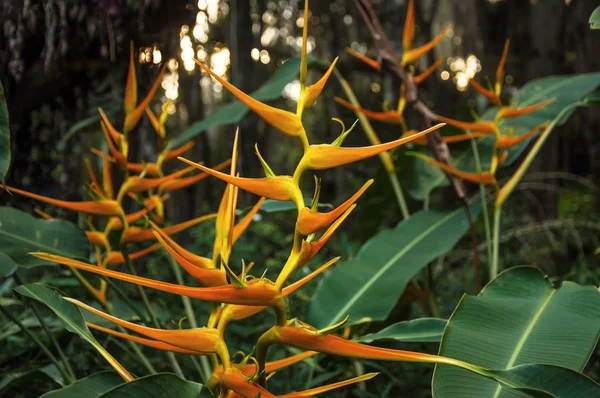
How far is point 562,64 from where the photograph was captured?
3.33 meters

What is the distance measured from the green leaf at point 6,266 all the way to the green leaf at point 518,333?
481 millimetres

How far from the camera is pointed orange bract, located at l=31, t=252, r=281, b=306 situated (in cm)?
43

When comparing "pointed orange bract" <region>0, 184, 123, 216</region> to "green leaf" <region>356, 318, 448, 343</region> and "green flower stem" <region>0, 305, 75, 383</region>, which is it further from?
Result: "green leaf" <region>356, 318, 448, 343</region>

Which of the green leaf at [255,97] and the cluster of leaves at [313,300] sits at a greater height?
the green leaf at [255,97]

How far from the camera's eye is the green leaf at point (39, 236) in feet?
2.84

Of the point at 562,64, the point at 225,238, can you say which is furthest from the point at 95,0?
the point at 562,64

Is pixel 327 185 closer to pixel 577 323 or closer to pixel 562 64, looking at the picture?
pixel 562 64

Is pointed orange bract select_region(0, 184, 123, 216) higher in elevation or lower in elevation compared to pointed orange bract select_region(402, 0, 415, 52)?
lower

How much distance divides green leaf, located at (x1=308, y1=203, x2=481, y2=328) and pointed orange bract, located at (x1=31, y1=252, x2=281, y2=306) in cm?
38

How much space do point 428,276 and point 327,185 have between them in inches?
191

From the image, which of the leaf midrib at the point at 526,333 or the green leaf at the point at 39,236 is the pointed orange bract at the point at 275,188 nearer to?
the leaf midrib at the point at 526,333

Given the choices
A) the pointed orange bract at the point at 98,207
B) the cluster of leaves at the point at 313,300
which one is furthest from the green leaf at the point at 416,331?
the pointed orange bract at the point at 98,207

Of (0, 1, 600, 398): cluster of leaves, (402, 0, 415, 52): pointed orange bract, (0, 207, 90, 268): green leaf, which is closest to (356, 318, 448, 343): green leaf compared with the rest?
(0, 1, 600, 398): cluster of leaves

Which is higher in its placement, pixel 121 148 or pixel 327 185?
pixel 121 148
